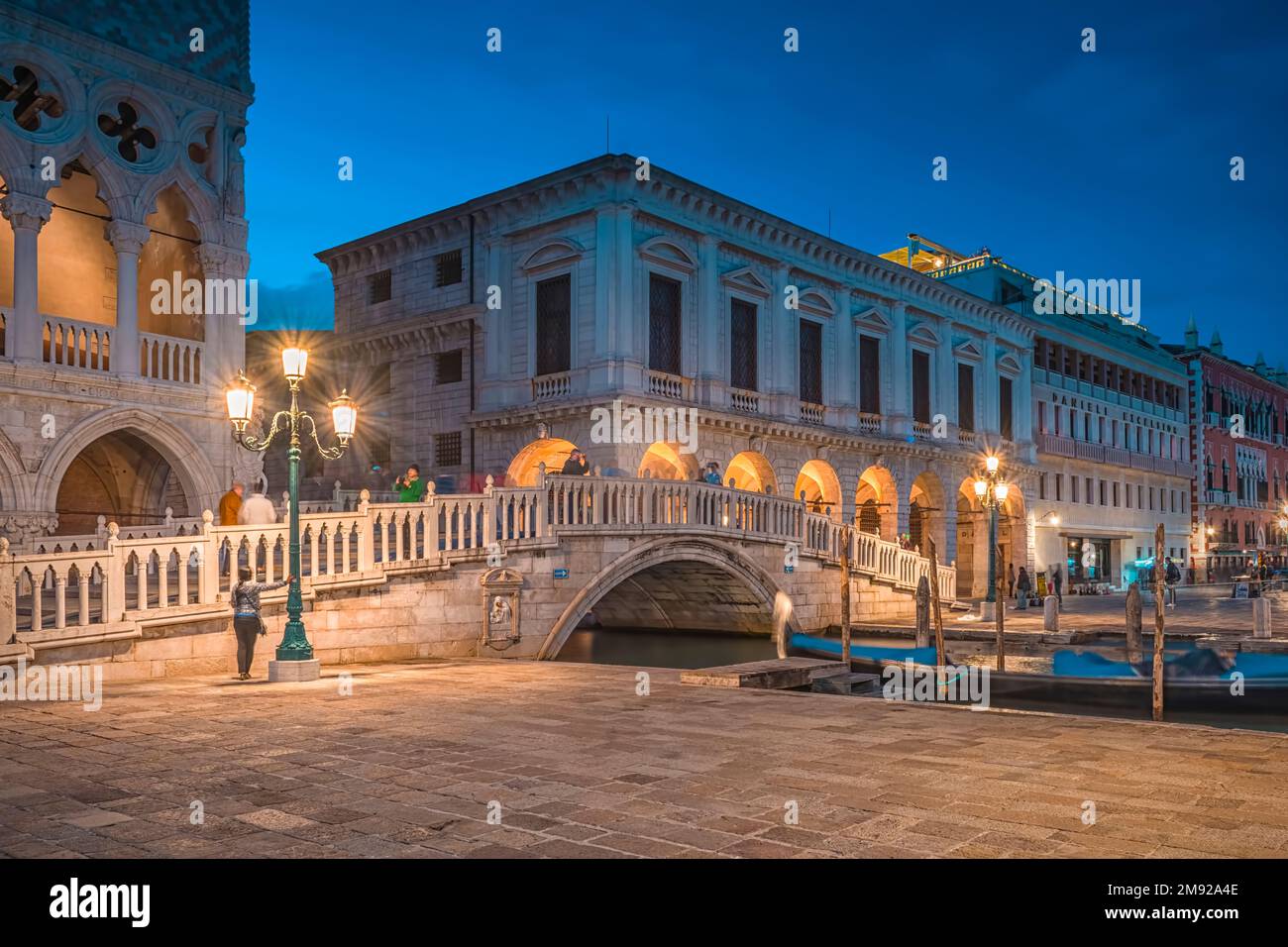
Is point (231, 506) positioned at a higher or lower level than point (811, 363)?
lower

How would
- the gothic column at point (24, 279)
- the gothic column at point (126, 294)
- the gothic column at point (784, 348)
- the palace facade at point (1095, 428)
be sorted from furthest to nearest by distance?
1. the palace facade at point (1095, 428)
2. the gothic column at point (784, 348)
3. the gothic column at point (126, 294)
4. the gothic column at point (24, 279)

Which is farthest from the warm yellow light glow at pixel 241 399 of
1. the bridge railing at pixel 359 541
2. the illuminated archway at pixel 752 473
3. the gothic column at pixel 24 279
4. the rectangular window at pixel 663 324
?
the illuminated archway at pixel 752 473

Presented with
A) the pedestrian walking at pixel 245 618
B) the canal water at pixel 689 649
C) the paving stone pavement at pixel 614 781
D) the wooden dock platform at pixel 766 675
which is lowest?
the canal water at pixel 689 649

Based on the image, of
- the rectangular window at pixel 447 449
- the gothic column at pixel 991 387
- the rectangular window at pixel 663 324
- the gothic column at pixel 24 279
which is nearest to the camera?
the gothic column at pixel 24 279

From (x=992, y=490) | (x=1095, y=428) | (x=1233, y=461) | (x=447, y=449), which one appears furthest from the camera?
(x=1233, y=461)

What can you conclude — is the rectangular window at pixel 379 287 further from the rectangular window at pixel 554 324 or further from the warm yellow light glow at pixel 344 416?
the warm yellow light glow at pixel 344 416

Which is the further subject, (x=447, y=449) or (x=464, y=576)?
(x=447, y=449)

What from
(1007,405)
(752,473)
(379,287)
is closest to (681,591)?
(752,473)

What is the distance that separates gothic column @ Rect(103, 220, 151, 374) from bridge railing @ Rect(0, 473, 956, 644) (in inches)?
124

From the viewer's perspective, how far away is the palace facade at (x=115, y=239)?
15891mm

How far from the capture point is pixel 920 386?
34.0 meters

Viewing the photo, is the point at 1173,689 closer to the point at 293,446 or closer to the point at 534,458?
the point at 293,446

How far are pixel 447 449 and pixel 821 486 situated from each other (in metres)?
11.0

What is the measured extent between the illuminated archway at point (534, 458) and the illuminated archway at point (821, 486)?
687 cm
